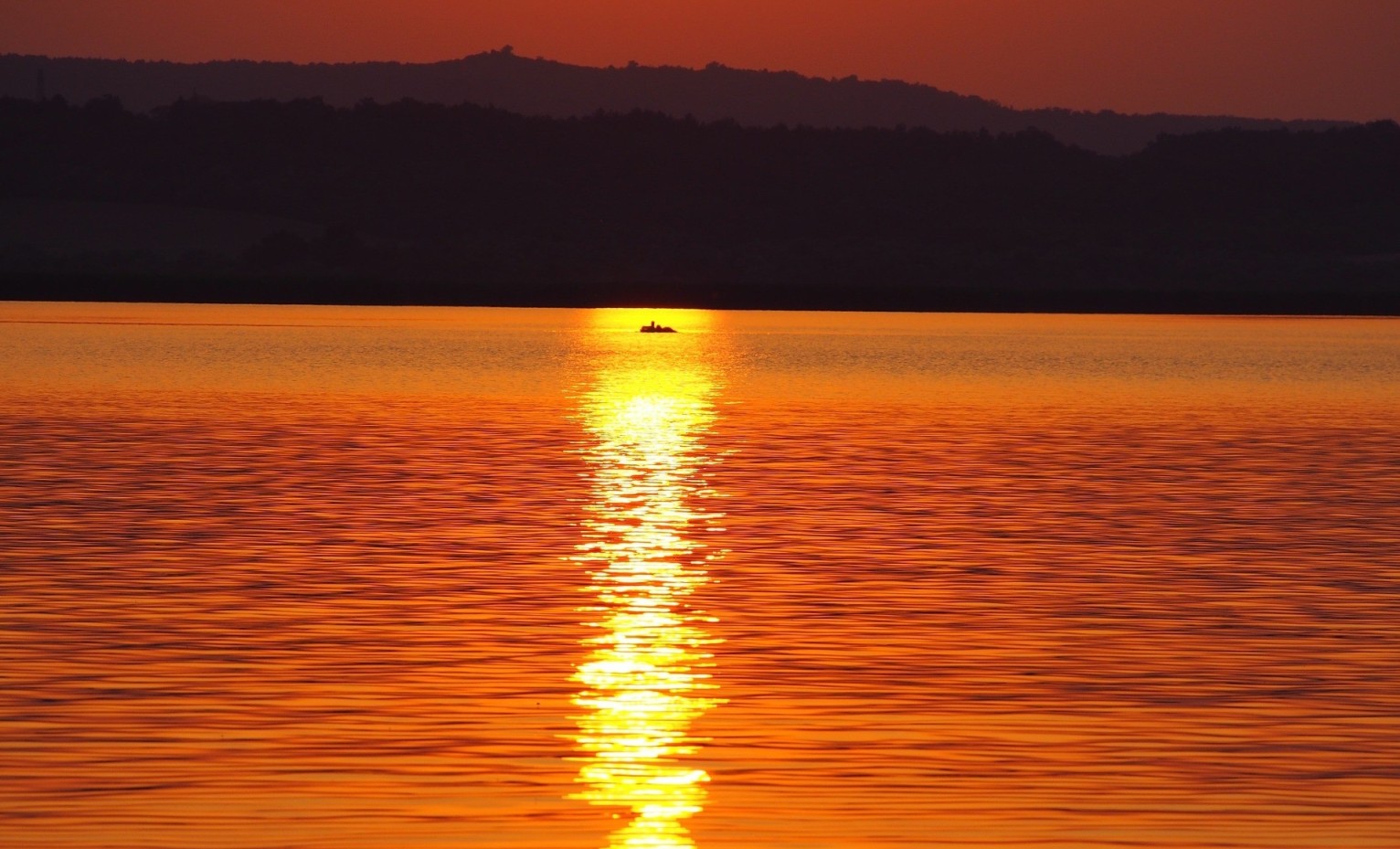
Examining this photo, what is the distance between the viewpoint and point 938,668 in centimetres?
2041

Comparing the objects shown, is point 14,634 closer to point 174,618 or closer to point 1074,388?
point 174,618

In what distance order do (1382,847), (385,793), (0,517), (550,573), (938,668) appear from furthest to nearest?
(0,517) < (550,573) < (938,668) < (385,793) < (1382,847)

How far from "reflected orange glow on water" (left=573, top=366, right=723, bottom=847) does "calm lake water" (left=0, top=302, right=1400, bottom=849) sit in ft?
0.22

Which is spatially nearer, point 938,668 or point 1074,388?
point 938,668

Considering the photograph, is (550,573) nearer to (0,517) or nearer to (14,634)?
(14,634)

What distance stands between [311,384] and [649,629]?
4852 centimetres

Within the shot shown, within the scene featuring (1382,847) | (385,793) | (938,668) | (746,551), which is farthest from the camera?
(746,551)

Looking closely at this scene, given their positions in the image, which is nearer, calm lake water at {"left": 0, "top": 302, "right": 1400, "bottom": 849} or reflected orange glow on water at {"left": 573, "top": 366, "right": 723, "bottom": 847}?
calm lake water at {"left": 0, "top": 302, "right": 1400, "bottom": 849}

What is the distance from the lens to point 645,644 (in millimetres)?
21875

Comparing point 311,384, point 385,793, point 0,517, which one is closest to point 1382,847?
point 385,793

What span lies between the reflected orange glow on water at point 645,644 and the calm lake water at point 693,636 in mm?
66

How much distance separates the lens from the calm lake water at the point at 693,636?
15.5m

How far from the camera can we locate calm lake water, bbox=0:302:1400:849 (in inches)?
609

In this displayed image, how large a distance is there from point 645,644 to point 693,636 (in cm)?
47
